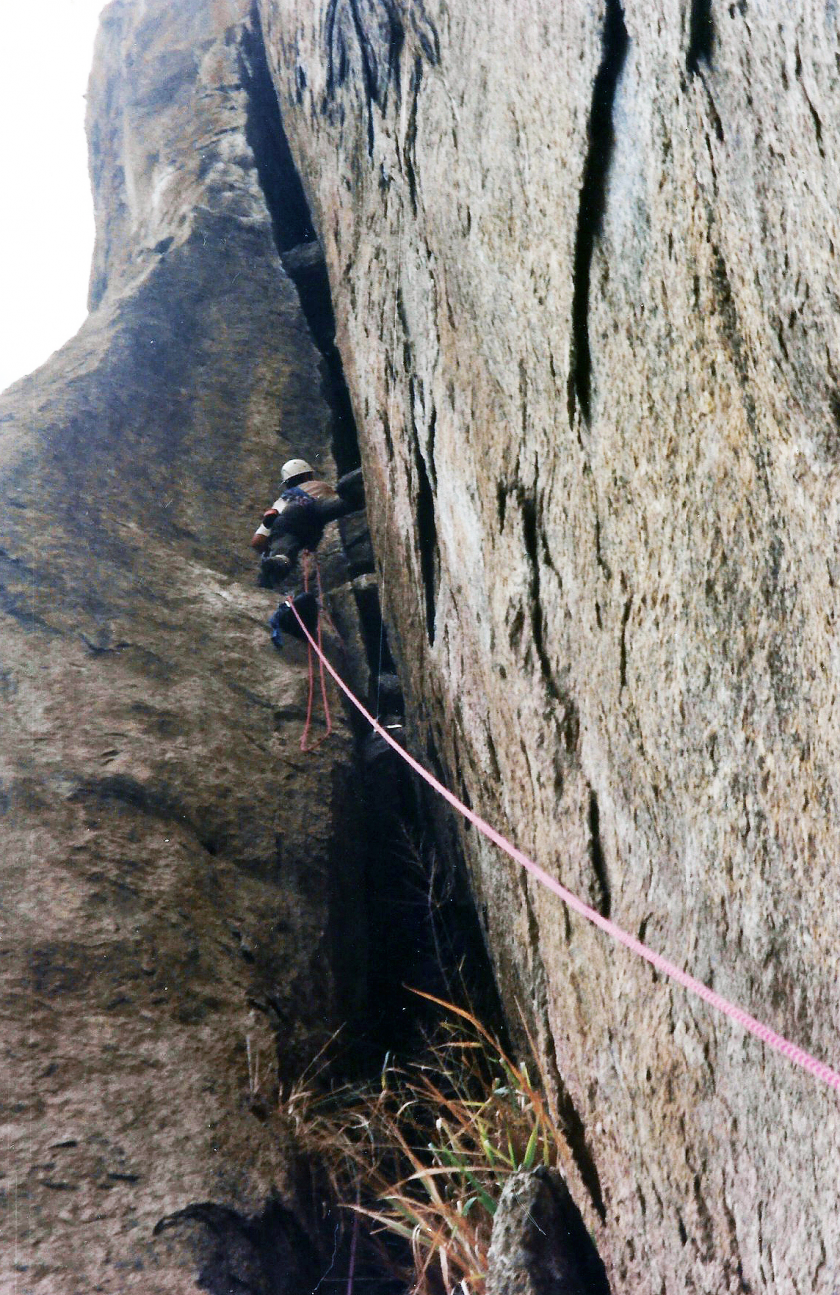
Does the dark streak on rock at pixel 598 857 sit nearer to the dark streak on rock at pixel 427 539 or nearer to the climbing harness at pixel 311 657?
the dark streak on rock at pixel 427 539

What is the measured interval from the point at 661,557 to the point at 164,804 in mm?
4031

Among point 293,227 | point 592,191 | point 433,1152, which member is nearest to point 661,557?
point 592,191

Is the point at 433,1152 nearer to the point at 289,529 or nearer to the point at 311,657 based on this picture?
the point at 311,657

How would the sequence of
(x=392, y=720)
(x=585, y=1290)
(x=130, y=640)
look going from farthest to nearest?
(x=392, y=720) < (x=130, y=640) < (x=585, y=1290)

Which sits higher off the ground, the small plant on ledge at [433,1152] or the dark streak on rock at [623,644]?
the dark streak on rock at [623,644]

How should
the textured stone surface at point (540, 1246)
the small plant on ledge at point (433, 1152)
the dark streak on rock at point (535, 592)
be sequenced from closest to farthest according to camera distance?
the textured stone surface at point (540, 1246), the dark streak on rock at point (535, 592), the small plant on ledge at point (433, 1152)

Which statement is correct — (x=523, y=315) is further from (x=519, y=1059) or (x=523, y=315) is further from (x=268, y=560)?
(x=268, y=560)

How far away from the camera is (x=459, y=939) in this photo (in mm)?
5824

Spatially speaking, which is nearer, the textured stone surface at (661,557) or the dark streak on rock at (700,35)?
the textured stone surface at (661,557)

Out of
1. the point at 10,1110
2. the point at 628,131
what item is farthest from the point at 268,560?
the point at 628,131

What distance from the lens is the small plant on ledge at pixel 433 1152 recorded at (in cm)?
367

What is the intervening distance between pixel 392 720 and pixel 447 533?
10.3ft

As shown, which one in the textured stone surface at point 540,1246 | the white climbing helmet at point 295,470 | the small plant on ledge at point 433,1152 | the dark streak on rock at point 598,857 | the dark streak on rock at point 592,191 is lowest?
the small plant on ledge at point 433,1152

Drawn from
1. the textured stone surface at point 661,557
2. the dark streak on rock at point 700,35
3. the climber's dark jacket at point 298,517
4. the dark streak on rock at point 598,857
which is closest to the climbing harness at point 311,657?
Answer: the climber's dark jacket at point 298,517
